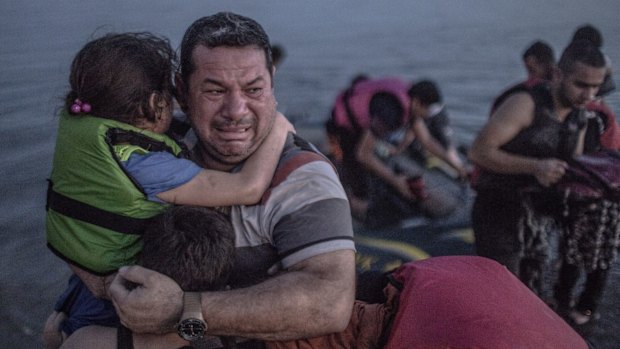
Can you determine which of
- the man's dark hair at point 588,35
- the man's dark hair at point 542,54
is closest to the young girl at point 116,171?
the man's dark hair at point 542,54

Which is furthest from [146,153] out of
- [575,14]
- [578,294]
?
[575,14]

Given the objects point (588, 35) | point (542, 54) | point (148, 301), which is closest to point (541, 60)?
point (542, 54)

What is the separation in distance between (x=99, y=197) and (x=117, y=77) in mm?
437

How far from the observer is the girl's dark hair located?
7.57ft

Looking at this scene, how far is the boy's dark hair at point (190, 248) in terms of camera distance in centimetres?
210

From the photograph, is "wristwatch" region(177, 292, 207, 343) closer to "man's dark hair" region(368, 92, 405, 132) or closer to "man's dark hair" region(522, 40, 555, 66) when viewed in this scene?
"man's dark hair" region(368, 92, 405, 132)

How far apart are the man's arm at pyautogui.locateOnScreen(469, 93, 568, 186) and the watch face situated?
264cm

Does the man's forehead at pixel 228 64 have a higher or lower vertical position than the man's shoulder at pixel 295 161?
higher

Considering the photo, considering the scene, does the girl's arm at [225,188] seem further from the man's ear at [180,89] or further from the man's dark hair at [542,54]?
the man's dark hair at [542,54]

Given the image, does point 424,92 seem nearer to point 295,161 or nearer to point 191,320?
point 295,161

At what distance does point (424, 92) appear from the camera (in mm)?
6641

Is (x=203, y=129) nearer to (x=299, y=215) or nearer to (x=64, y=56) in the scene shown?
(x=299, y=215)

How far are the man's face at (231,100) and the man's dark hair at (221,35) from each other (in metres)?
0.02

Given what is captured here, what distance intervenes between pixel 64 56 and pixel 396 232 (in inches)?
455
